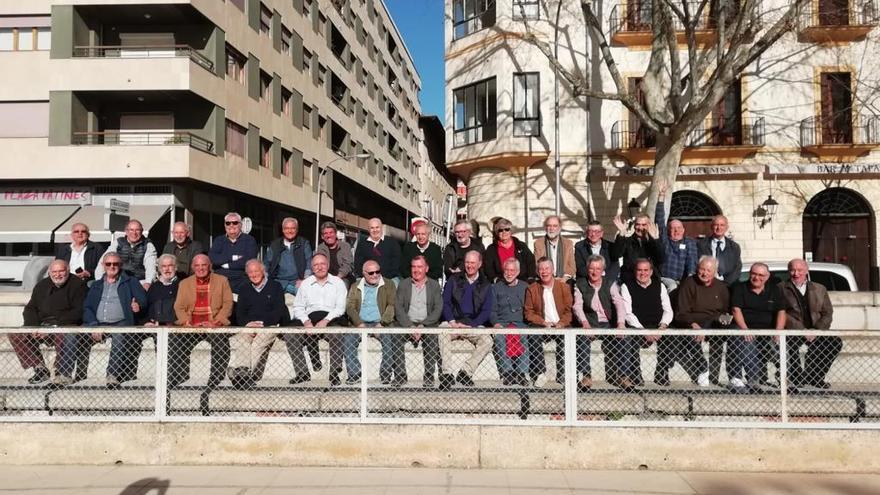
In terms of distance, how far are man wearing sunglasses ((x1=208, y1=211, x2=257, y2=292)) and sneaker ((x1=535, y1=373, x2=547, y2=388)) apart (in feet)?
13.1

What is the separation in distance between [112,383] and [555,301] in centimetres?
465

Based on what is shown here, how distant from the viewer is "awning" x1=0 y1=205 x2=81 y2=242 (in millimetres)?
19750

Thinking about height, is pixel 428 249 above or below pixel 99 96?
below

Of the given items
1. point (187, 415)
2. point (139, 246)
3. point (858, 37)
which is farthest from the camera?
point (858, 37)

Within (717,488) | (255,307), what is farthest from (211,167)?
(717,488)

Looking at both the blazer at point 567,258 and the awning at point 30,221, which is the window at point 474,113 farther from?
the awning at point 30,221

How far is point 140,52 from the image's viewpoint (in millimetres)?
21391

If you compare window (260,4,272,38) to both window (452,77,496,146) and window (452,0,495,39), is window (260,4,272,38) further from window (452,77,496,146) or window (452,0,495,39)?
window (452,77,496,146)

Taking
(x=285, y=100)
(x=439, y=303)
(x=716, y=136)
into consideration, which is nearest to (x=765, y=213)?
(x=716, y=136)

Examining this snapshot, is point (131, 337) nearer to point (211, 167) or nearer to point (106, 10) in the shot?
point (211, 167)

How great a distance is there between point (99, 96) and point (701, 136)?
809 inches

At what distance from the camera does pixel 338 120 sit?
35.8 metres

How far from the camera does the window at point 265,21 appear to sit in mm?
26391

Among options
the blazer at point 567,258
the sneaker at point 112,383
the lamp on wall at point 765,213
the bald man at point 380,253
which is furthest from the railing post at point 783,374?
the lamp on wall at point 765,213
